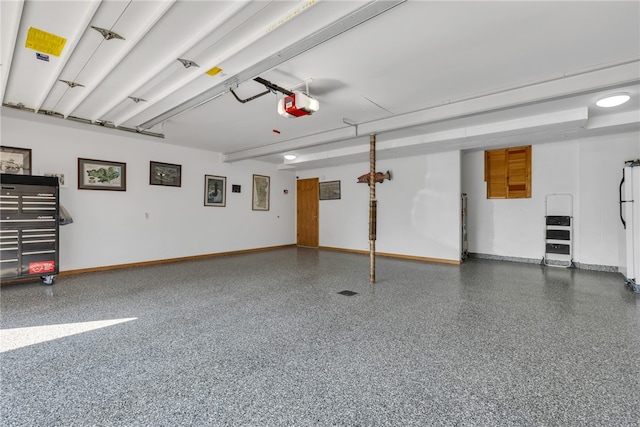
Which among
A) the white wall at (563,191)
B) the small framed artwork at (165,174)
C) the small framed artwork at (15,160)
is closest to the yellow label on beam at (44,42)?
the small framed artwork at (15,160)

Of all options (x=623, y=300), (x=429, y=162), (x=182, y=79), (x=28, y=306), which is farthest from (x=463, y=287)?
(x=28, y=306)

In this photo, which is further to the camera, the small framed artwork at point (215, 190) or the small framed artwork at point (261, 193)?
the small framed artwork at point (261, 193)

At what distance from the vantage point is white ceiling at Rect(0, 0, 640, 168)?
2311mm

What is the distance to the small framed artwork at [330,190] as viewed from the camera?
8.99 metres

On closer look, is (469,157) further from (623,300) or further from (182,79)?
(182,79)

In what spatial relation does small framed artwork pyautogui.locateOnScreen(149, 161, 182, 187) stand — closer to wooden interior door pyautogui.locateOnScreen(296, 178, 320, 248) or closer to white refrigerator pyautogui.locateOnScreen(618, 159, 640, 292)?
wooden interior door pyautogui.locateOnScreen(296, 178, 320, 248)

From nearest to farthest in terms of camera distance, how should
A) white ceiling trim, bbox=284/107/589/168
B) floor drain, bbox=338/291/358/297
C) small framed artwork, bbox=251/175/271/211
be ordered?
floor drain, bbox=338/291/358/297, white ceiling trim, bbox=284/107/589/168, small framed artwork, bbox=251/175/271/211

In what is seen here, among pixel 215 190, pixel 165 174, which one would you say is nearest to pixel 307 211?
pixel 215 190

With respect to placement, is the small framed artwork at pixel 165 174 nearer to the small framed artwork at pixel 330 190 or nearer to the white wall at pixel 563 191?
the small framed artwork at pixel 330 190

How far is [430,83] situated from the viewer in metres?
3.61

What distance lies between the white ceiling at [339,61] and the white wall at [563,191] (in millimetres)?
782

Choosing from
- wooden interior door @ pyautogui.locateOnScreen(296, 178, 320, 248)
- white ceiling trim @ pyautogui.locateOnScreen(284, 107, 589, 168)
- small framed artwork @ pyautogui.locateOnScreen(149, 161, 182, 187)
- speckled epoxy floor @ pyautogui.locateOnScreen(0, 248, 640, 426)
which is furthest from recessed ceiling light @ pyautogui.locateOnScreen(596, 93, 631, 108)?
small framed artwork @ pyautogui.locateOnScreen(149, 161, 182, 187)

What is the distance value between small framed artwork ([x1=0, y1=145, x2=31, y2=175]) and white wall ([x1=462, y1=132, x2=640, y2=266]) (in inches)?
353

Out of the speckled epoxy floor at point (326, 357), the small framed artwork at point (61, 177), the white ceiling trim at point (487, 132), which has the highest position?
the white ceiling trim at point (487, 132)
